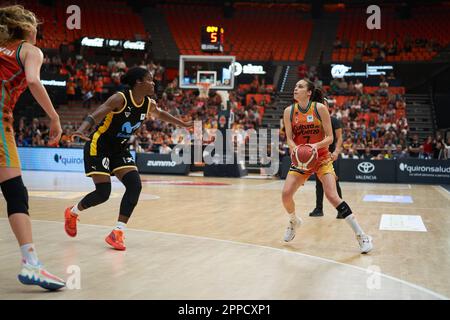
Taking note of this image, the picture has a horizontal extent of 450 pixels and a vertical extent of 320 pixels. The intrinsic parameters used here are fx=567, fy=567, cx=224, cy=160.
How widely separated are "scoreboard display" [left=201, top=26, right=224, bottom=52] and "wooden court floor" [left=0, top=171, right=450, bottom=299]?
45.9 ft

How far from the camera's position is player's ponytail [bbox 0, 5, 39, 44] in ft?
14.0

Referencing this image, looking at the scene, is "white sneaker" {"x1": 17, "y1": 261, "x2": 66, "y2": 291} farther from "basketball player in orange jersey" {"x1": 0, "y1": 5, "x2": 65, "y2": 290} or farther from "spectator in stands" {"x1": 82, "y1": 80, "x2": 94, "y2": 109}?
"spectator in stands" {"x1": 82, "y1": 80, "x2": 94, "y2": 109}

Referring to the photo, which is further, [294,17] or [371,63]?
[294,17]

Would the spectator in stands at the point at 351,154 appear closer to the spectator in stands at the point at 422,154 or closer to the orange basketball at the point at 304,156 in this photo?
the spectator in stands at the point at 422,154

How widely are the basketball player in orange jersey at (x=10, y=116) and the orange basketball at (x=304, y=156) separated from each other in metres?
3.24

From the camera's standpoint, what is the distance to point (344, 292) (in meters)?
4.50

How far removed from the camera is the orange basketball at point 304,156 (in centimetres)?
663

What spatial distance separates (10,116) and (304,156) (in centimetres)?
348

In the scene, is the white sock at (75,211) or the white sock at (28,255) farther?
the white sock at (75,211)

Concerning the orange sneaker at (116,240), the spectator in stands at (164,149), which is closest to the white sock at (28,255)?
the orange sneaker at (116,240)

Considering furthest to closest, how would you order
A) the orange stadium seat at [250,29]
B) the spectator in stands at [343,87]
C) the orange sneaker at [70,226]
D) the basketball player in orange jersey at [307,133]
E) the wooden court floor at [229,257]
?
the orange stadium seat at [250,29], the spectator in stands at [343,87], the basketball player in orange jersey at [307,133], the orange sneaker at [70,226], the wooden court floor at [229,257]
